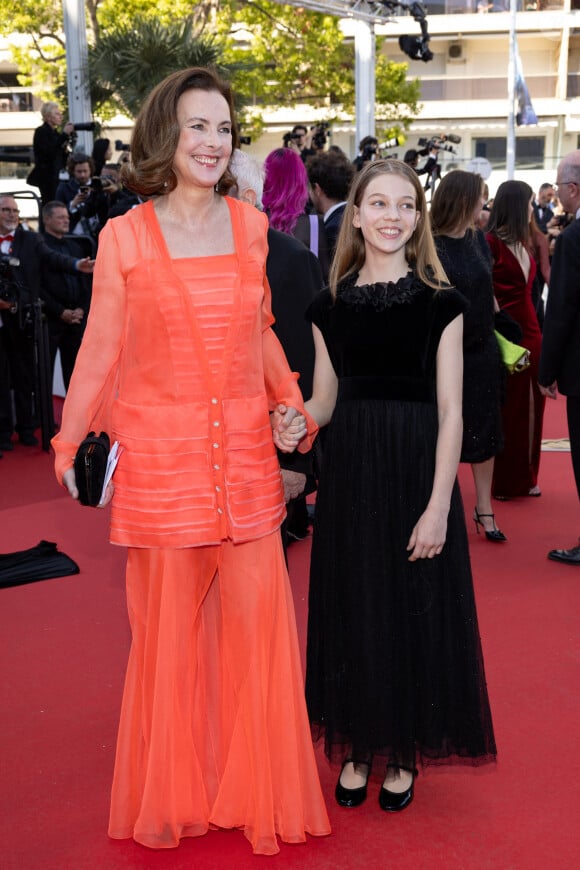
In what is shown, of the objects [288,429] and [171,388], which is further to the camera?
[288,429]

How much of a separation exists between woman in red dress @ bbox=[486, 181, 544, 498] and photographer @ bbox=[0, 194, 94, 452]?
3.76 m

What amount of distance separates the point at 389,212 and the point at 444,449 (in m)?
0.65

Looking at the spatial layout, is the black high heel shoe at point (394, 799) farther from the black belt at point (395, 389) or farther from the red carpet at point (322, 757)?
the black belt at point (395, 389)

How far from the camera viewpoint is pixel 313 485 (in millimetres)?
3438

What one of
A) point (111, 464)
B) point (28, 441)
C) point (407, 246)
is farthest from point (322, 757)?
point (28, 441)

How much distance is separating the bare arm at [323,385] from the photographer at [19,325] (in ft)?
18.8

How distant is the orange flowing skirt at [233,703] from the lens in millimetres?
2658

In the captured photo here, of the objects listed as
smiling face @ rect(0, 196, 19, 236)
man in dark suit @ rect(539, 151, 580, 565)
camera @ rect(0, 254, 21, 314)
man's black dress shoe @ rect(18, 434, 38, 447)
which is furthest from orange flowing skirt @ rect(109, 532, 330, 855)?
smiling face @ rect(0, 196, 19, 236)

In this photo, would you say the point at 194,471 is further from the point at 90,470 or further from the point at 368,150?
the point at 368,150

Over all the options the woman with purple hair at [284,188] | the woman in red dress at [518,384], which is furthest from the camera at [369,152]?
the woman with purple hair at [284,188]

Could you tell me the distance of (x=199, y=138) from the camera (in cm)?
253

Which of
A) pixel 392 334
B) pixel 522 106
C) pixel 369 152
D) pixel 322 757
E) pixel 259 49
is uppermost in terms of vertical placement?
pixel 259 49

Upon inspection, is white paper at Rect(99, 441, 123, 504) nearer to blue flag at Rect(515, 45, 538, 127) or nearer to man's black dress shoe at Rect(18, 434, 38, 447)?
man's black dress shoe at Rect(18, 434, 38, 447)

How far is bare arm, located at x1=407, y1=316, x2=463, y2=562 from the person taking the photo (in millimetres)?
2789
